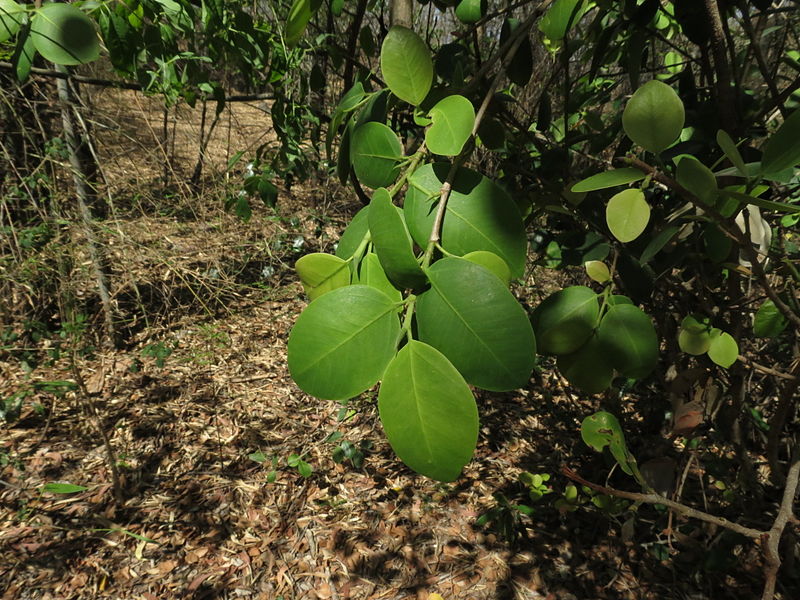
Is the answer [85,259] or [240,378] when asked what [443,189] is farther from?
[85,259]

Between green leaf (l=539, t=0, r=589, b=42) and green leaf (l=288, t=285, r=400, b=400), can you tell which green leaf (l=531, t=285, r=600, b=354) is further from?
green leaf (l=539, t=0, r=589, b=42)

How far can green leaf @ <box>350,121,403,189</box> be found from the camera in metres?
0.44

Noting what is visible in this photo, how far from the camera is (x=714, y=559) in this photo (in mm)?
1186

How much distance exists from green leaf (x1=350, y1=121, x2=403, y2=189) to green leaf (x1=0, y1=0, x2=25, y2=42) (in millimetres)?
366

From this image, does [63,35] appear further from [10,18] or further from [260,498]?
[260,498]

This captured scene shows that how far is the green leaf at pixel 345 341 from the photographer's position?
12.5 inches

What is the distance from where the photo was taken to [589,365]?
0.47 metres

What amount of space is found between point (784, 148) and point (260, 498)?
2.14 metres

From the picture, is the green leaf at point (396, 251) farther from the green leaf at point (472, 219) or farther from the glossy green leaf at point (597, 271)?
the glossy green leaf at point (597, 271)

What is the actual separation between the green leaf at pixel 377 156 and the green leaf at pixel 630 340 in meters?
0.24

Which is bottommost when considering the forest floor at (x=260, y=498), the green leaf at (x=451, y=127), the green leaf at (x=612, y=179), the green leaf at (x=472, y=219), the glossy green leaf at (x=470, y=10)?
the forest floor at (x=260, y=498)

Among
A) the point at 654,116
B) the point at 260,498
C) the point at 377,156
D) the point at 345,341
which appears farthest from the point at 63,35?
the point at 260,498

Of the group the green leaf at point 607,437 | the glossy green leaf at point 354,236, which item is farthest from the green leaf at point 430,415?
the green leaf at point 607,437

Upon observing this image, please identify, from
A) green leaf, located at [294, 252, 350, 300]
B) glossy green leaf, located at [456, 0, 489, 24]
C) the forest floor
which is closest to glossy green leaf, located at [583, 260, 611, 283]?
green leaf, located at [294, 252, 350, 300]
